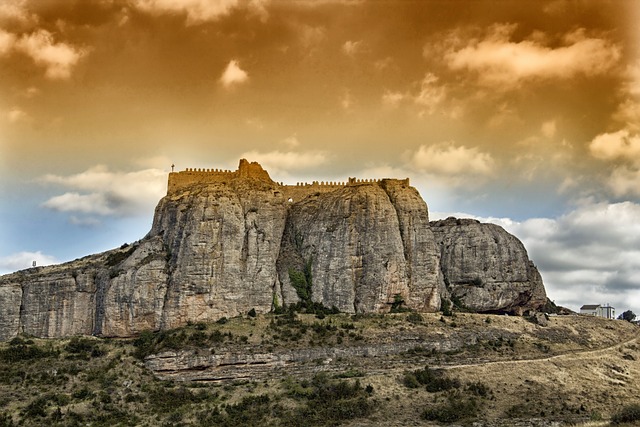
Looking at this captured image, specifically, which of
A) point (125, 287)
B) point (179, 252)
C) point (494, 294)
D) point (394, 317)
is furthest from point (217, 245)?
point (494, 294)

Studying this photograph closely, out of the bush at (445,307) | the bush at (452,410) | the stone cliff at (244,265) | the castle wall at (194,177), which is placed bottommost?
the bush at (452,410)

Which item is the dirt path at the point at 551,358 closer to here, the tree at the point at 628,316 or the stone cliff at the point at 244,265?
the stone cliff at the point at 244,265

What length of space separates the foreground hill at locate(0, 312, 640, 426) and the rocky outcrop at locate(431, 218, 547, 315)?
777 cm

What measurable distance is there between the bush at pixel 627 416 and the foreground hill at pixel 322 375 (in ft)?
2.99

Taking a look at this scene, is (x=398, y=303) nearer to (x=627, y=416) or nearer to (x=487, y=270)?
(x=487, y=270)

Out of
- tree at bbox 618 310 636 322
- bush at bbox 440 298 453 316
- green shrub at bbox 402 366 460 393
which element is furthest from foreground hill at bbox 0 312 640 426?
tree at bbox 618 310 636 322

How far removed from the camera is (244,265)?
88.1m

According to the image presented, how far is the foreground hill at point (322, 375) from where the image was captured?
7025cm

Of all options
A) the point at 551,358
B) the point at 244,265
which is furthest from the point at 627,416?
the point at 244,265

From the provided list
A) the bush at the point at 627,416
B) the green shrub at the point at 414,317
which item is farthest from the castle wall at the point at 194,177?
the bush at the point at 627,416

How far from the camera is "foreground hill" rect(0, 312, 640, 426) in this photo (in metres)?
70.2

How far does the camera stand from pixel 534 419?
69.8m

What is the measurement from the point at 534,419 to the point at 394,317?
20.6 meters

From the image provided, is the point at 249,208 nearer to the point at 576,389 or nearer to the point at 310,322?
the point at 310,322
